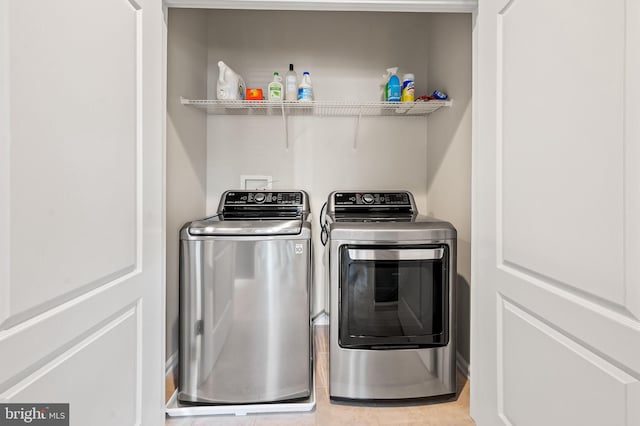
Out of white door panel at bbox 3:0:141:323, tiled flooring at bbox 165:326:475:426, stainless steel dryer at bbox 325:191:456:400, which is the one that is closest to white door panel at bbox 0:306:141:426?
white door panel at bbox 3:0:141:323

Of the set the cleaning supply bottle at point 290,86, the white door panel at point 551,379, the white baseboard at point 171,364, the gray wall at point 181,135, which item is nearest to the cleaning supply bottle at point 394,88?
the cleaning supply bottle at point 290,86

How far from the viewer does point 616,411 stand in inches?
27.3

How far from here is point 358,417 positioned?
1.51m

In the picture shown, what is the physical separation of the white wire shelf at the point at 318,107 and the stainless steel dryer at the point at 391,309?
2.69 feet

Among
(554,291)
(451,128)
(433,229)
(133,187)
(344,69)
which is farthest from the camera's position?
(344,69)

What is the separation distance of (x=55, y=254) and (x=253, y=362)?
1.04 meters

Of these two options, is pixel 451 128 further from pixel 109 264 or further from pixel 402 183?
pixel 109 264

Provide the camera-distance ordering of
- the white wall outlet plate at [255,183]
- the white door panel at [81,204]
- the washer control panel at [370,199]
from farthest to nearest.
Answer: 1. the white wall outlet plate at [255,183]
2. the washer control panel at [370,199]
3. the white door panel at [81,204]

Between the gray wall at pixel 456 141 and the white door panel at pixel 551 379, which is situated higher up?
the gray wall at pixel 456 141

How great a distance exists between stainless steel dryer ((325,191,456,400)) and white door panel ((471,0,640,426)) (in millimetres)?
270

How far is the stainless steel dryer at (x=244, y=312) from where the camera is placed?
1514mm

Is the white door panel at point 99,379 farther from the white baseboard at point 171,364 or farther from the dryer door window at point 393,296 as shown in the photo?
the dryer door window at point 393,296

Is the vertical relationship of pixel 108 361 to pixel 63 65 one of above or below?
A: below

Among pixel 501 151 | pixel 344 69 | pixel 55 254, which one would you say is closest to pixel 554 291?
pixel 501 151
